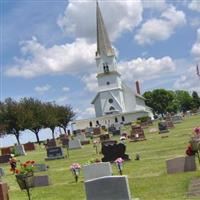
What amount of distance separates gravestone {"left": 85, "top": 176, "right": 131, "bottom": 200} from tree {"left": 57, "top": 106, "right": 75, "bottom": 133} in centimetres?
8356

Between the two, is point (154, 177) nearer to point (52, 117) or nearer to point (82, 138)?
point (82, 138)

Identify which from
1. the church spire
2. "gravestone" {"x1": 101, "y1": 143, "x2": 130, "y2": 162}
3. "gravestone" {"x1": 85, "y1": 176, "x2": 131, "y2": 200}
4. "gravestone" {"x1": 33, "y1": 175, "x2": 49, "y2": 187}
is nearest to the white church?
the church spire

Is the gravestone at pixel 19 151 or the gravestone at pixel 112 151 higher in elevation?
the gravestone at pixel 19 151

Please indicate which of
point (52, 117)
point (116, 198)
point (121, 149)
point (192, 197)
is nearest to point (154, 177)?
point (192, 197)

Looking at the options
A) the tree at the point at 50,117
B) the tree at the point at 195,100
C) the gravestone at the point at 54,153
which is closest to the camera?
the gravestone at the point at 54,153

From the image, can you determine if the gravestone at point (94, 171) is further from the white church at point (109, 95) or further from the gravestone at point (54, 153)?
the white church at point (109, 95)

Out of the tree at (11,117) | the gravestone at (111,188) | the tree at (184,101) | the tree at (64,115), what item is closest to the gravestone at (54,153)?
the gravestone at (111,188)

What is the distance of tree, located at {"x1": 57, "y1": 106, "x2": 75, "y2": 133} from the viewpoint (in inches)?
3789

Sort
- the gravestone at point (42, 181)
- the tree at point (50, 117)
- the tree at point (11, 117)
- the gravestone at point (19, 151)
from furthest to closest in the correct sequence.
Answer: the tree at point (50, 117), the tree at point (11, 117), the gravestone at point (19, 151), the gravestone at point (42, 181)

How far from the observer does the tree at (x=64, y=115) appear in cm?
9623

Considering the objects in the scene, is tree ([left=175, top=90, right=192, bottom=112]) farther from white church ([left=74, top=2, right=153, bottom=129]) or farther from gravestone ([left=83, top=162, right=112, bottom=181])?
gravestone ([left=83, top=162, right=112, bottom=181])

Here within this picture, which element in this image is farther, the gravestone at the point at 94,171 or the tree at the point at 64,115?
the tree at the point at 64,115

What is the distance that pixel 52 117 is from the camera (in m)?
86.9

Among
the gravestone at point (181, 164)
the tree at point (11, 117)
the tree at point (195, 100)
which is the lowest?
the gravestone at point (181, 164)
